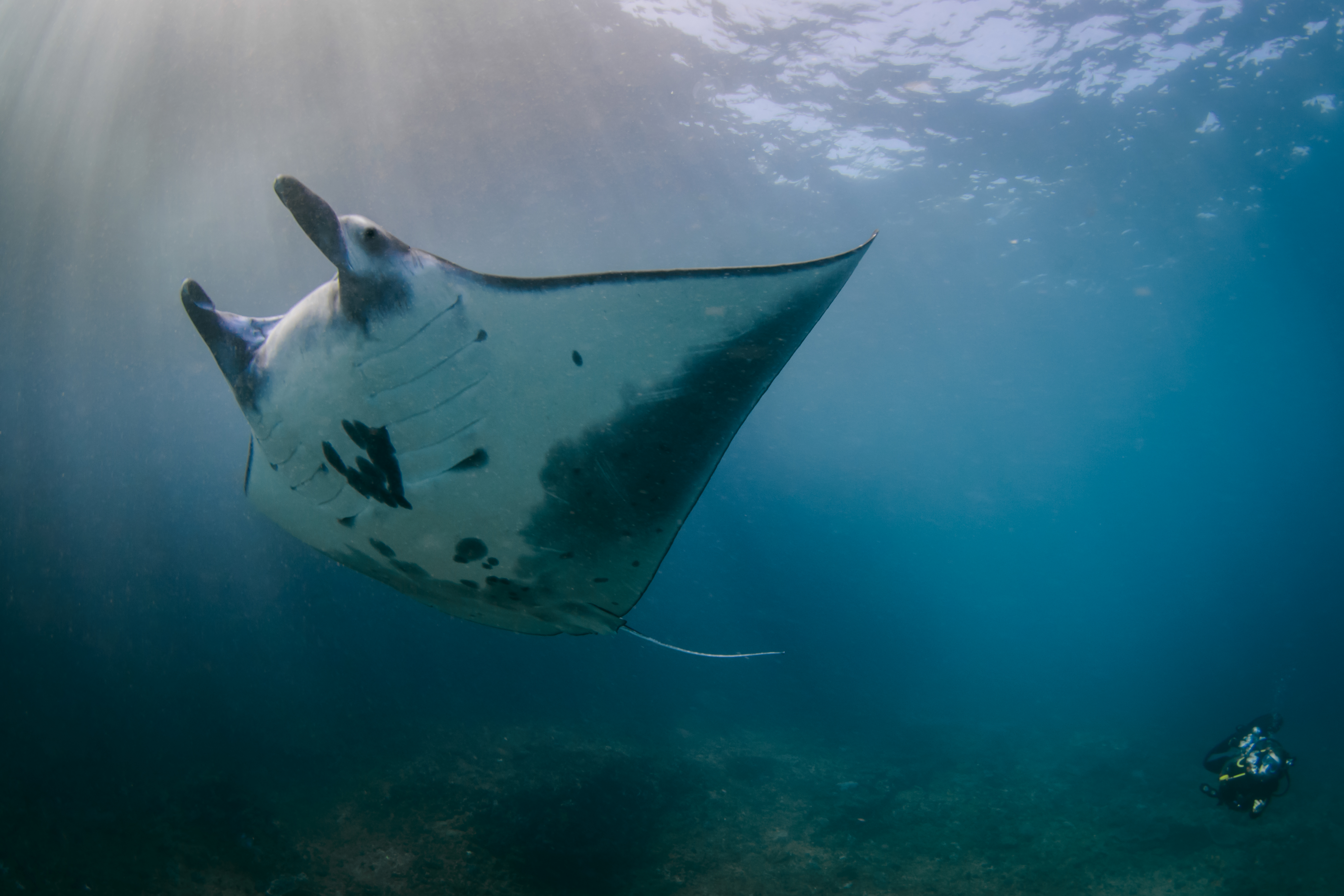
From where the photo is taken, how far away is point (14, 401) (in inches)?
557

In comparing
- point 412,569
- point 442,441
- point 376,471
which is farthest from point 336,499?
point 442,441

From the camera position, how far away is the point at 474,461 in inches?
71.7

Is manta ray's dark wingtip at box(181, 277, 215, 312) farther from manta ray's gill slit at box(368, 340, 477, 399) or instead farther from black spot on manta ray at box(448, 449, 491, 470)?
black spot on manta ray at box(448, 449, 491, 470)

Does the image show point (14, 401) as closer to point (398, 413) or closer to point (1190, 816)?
point (398, 413)

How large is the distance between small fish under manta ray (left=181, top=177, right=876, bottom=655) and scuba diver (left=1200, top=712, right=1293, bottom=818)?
26.7 ft

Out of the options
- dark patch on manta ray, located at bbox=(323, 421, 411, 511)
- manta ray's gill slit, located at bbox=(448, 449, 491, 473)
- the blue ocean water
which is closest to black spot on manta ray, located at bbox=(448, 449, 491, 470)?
manta ray's gill slit, located at bbox=(448, 449, 491, 473)

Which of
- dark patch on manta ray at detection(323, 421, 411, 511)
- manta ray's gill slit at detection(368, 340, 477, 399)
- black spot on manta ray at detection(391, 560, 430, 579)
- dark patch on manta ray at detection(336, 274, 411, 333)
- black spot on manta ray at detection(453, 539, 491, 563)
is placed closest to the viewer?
dark patch on manta ray at detection(336, 274, 411, 333)

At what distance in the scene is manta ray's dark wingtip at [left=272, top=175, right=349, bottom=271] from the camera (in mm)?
1249

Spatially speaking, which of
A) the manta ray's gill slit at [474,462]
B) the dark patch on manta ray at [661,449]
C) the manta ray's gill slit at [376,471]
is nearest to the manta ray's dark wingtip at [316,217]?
the manta ray's gill slit at [376,471]

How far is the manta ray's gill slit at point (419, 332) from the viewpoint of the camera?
59.7 inches

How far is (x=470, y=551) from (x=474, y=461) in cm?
41

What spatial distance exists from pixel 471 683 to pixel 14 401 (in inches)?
530

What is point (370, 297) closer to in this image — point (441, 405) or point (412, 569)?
point (441, 405)

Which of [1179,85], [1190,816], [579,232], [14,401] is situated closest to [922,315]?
[1179,85]
